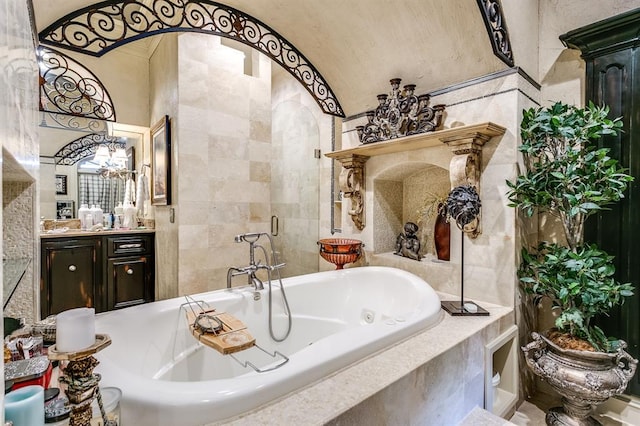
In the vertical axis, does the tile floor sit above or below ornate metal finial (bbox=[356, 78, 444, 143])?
below

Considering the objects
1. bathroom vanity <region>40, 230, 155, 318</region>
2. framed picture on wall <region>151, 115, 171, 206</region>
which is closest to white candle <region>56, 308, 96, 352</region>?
framed picture on wall <region>151, 115, 171, 206</region>

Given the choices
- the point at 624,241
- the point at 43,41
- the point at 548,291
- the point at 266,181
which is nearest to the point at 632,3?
the point at 624,241

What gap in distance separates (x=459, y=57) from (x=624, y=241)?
1.55 meters

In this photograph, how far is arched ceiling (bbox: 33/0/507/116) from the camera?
→ 6.59ft

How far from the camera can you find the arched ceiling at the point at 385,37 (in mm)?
2008

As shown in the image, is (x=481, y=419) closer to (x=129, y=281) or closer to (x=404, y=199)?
(x=404, y=199)

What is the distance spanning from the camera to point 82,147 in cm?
371

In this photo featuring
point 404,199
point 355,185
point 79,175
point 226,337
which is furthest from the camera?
point 79,175

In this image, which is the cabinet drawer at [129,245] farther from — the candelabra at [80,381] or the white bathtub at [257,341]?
the candelabra at [80,381]

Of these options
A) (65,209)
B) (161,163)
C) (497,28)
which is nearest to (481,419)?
(497,28)

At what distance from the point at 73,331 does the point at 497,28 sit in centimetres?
241

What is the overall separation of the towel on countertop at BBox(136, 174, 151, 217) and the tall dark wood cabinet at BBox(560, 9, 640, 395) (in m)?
4.41

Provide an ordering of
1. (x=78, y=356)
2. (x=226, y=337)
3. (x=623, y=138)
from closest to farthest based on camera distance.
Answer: (x=78, y=356), (x=226, y=337), (x=623, y=138)

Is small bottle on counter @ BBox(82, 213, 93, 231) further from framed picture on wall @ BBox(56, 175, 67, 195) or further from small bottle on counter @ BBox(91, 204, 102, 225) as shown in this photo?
framed picture on wall @ BBox(56, 175, 67, 195)
